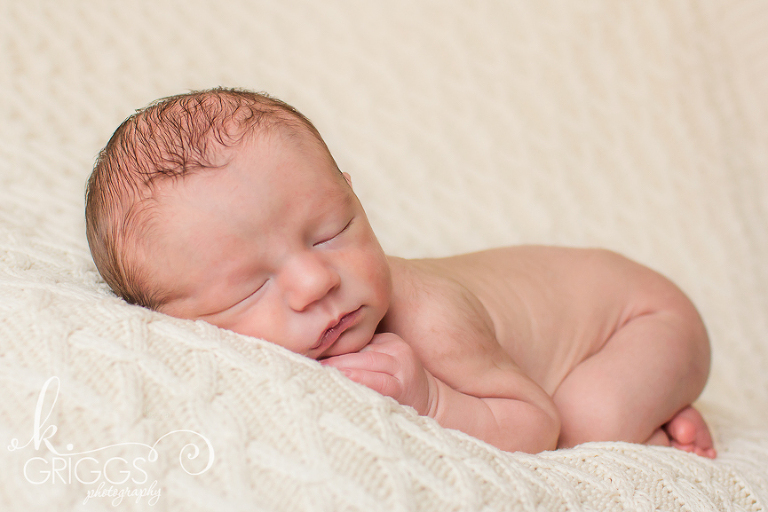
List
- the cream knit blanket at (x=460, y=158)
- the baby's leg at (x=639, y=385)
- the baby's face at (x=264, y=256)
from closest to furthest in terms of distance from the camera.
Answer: the cream knit blanket at (x=460, y=158) → the baby's face at (x=264, y=256) → the baby's leg at (x=639, y=385)

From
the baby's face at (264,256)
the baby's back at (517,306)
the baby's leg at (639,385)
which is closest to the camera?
the baby's face at (264,256)

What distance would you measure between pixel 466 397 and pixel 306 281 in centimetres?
31

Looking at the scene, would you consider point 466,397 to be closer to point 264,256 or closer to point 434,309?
point 434,309

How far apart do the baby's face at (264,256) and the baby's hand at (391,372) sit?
34mm

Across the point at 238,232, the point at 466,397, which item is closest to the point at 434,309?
the point at 466,397

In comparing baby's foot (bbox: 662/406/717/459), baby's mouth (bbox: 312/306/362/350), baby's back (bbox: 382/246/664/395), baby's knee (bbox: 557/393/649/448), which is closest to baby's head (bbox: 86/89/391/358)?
baby's mouth (bbox: 312/306/362/350)

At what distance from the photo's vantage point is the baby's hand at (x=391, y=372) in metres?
0.76

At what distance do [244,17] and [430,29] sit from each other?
0.55 m

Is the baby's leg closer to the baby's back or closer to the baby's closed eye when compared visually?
the baby's back

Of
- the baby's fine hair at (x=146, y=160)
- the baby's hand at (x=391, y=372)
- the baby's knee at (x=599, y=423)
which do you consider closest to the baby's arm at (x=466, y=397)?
the baby's hand at (x=391, y=372)

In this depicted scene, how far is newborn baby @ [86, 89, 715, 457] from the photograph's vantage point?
0.77 meters

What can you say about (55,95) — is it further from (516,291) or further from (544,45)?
(544,45)

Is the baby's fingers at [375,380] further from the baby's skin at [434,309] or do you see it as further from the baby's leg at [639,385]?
the baby's leg at [639,385]

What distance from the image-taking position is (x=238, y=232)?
0.76 meters
